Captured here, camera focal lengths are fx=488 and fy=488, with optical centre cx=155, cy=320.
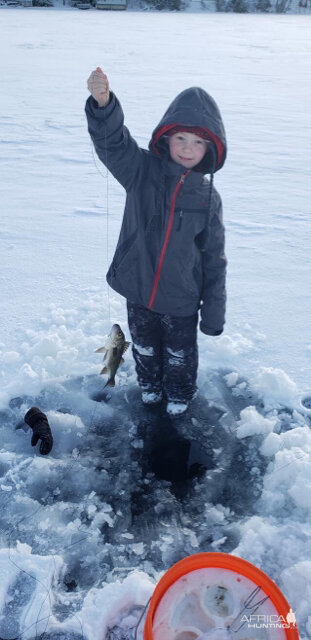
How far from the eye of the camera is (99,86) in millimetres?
2102

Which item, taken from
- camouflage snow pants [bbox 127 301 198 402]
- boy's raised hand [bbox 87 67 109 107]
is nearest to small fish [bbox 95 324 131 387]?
camouflage snow pants [bbox 127 301 198 402]

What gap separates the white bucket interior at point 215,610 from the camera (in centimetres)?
176

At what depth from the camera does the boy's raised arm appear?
2129 mm

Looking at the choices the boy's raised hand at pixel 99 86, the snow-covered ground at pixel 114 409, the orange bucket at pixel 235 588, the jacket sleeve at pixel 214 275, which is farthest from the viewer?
the jacket sleeve at pixel 214 275

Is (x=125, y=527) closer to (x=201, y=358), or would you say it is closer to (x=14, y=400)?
(x=14, y=400)

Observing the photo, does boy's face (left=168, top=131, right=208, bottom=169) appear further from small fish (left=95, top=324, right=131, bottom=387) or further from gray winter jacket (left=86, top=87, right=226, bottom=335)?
small fish (left=95, top=324, right=131, bottom=387)

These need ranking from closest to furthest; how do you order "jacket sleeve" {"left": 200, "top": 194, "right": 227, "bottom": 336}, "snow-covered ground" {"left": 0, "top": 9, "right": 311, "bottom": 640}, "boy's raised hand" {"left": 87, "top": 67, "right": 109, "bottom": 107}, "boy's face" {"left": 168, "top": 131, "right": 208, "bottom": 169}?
1. "boy's raised hand" {"left": 87, "top": 67, "right": 109, "bottom": 107}
2. "snow-covered ground" {"left": 0, "top": 9, "right": 311, "bottom": 640}
3. "boy's face" {"left": 168, "top": 131, "right": 208, "bottom": 169}
4. "jacket sleeve" {"left": 200, "top": 194, "right": 227, "bottom": 336}

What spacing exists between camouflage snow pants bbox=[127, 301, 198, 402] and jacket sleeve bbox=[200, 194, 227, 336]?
11 cm

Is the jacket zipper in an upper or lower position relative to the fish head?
upper

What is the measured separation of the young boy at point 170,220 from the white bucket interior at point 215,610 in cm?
A: 128

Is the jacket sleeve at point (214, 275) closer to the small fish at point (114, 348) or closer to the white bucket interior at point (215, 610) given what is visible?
the small fish at point (114, 348)

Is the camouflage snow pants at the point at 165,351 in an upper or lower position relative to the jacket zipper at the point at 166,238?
lower

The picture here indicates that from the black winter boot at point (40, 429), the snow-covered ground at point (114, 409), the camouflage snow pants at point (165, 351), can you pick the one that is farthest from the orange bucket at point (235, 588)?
the camouflage snow pants at point (165, 351)

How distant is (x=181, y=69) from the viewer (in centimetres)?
1318
